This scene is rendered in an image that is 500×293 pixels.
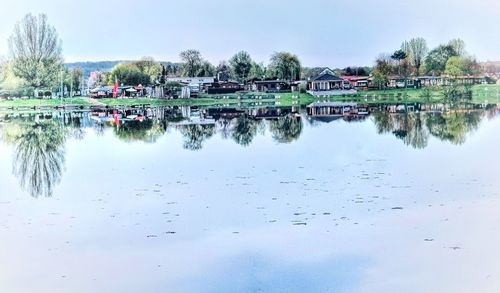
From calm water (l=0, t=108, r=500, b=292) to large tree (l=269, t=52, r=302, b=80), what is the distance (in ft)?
76.4

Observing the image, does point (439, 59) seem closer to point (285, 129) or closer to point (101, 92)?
point (101, 92)

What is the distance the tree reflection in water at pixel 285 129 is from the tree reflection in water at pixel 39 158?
3412 mm

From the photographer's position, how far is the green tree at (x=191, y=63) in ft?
112

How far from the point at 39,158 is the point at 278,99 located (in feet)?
72.6

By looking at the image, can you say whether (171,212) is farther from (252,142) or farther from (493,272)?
(252,142)

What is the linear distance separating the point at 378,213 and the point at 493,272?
1.54m

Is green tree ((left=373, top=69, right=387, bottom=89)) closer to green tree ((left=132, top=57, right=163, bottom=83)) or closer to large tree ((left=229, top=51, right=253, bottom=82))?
large tree ((left=229, top=51, right=253, bottom=82))

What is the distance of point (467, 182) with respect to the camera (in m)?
7.27

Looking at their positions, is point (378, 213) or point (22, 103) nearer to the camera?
point (378, 213)

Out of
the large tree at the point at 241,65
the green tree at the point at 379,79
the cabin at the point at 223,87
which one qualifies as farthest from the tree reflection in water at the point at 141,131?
the green tree at the point at 379,79

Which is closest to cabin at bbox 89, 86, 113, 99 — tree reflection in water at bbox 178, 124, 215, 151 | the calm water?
tree reflection in water at bbox 178, 124, 215, 151

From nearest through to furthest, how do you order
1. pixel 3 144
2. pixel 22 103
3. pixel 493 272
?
pixel 493 272, pixel 3 144, pixel 22 103

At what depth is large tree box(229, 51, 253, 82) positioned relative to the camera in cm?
3397

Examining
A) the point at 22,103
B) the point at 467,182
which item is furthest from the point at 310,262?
the point at 22,103
